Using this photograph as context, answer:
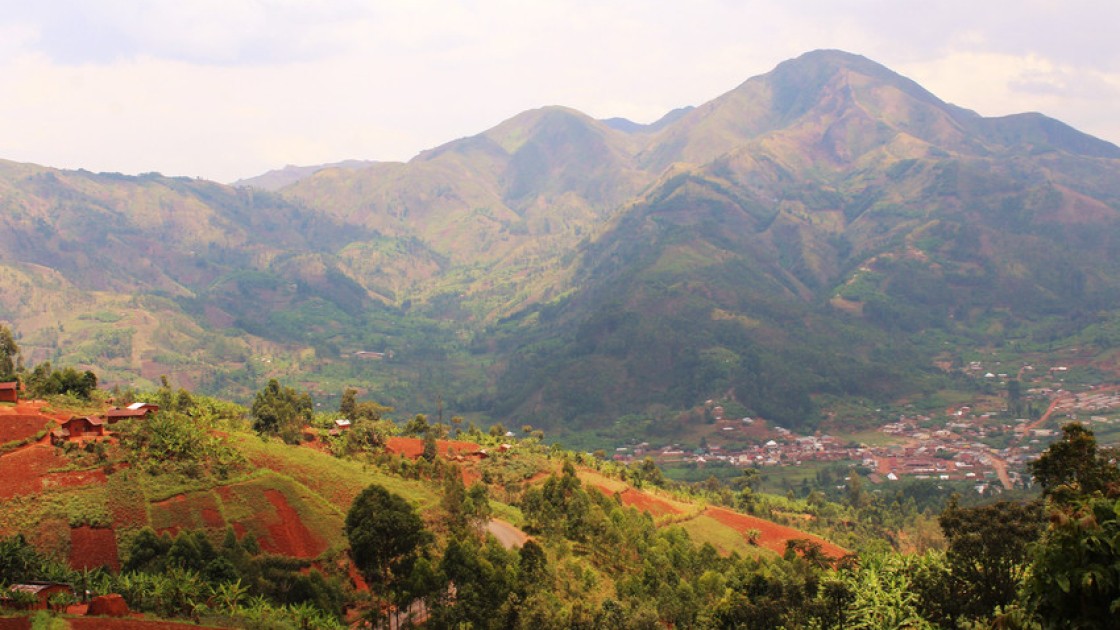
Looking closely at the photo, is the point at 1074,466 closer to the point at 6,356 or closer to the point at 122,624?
the point at 122,624

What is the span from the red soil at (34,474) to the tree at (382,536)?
15.1 metres

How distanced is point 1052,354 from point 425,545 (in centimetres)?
19984

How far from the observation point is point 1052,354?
632 ft

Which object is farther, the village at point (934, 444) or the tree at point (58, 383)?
the village at point (934, 444)

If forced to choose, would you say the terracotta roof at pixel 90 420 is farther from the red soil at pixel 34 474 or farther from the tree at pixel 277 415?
the tree at pixel 277 415

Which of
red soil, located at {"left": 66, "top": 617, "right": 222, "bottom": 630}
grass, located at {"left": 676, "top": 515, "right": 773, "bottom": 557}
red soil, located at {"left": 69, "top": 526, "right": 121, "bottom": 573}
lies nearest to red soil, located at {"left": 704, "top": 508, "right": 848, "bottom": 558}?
grass, located at {"left": 676, "top": 515, "right": 773, "bottom": 557}

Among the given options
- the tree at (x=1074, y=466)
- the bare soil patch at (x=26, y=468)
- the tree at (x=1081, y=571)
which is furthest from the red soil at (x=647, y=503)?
the tree at (x=1081, y=571)

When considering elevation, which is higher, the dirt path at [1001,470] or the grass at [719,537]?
the grass at [719,537]

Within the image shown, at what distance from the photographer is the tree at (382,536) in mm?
37781

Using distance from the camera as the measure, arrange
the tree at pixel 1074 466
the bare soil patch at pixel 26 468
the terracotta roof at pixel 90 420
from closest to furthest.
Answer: the tree at pixel 1074 466 < the bare soil patch at pixel 26 468 < the terracotta roof at pixel 90 420

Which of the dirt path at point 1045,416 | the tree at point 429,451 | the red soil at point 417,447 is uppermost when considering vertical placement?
the tree at point 429,451

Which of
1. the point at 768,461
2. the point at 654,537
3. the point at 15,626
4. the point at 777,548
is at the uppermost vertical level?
the point at 15,626

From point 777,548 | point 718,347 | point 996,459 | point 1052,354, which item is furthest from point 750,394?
point 777,548

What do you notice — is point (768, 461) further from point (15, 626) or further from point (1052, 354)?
point (15, 626)
